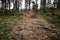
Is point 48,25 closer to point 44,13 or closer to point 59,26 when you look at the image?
point 59,26

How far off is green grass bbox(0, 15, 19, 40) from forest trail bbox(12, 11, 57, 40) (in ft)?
0.93

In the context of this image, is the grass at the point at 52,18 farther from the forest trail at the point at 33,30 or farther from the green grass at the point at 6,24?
the green grass at the point at 6,24

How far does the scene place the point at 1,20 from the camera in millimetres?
10109

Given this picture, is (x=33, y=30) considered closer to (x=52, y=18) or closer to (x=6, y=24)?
(x=6, y=24)

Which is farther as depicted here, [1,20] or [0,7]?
[0,7]

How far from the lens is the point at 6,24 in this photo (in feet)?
31.1

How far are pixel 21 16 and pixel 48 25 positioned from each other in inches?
106

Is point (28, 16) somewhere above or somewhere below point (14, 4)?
below

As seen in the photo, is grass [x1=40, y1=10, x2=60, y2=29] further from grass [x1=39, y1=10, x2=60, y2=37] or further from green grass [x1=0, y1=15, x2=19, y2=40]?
green grass [x1=0, y1=15, x2=19, y2=40]

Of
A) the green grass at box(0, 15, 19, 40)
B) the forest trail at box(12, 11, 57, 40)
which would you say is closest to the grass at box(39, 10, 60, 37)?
the forest trail at box(12, 11, 57, 40)

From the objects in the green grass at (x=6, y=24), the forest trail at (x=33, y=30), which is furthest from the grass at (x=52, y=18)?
the green grass at (x=6, y=24)

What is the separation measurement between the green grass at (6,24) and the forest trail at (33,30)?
0.28 metres

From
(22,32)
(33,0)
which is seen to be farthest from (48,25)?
(33,0)

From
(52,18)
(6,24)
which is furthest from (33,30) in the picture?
(52,18)
